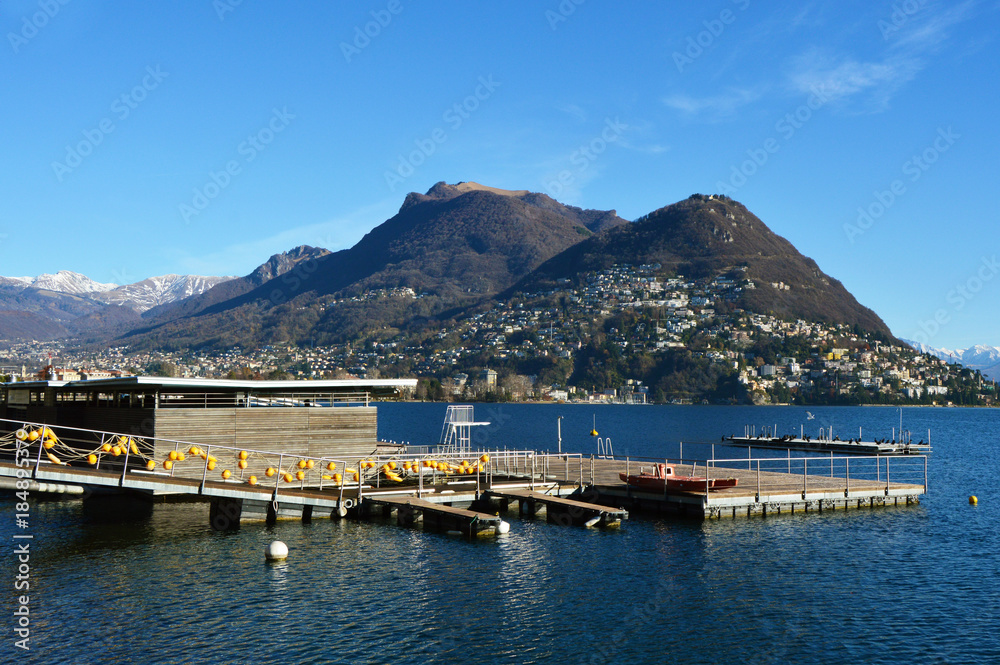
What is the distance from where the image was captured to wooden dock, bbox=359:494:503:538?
A: 33.4 metres

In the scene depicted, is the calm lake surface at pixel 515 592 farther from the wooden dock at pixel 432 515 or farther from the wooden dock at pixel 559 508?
the wooden dock at pixel 559 508

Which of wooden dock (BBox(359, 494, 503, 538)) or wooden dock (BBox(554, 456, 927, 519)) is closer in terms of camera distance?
wooden dock (BBox(359, 494, 503, 538))

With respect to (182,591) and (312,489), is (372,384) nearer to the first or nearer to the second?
(312,489)

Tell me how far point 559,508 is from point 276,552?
14.3 m

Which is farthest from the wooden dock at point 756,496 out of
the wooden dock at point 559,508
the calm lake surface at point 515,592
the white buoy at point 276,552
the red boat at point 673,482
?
the white buoy at point 276,552

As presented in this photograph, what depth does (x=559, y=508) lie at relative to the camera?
37.7m

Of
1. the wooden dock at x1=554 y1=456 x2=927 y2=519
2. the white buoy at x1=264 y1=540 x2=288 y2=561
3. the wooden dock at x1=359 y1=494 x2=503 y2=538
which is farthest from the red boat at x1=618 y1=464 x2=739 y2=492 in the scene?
the white buoy at x1=264 y1=540 x2=288 y2=561

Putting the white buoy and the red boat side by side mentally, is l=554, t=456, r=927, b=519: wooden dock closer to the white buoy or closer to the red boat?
the red boat

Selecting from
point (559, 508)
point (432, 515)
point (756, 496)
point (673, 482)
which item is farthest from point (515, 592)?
point (756, 496)

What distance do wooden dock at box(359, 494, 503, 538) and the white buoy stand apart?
7.58 metres

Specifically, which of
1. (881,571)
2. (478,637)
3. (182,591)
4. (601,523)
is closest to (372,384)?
(601,523)

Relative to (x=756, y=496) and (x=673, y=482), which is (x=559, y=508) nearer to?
(x=673, y=482)

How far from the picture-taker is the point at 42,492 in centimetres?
4438

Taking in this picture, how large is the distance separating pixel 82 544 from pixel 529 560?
1713cm
